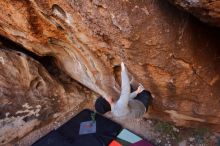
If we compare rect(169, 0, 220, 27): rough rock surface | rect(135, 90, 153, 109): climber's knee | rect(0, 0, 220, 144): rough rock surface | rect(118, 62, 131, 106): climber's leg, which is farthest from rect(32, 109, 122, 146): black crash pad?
rect(169, 0, 220, 27): rough rock surface

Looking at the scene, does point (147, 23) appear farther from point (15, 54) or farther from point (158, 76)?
point (15, 54)

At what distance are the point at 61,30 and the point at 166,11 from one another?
659mm

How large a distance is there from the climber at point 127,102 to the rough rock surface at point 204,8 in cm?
45

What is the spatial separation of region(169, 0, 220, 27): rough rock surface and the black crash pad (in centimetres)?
132

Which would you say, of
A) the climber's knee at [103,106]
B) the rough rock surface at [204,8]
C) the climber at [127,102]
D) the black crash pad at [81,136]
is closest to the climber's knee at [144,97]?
the climber at [127,102]

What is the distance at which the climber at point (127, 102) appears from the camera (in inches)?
66.7

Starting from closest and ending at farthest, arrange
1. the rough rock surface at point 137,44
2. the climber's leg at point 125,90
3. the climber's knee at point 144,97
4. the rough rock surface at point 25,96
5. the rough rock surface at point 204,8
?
1. the rough rock surface at point 204,8
2. the rough rock surface at point 137,44
3. the climber's leg at point 125,90
4. the climber's knee at point 144,97
5. the rough rock surface at point 25,96

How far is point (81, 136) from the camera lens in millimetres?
2498

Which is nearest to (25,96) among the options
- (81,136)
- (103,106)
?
(81,136)

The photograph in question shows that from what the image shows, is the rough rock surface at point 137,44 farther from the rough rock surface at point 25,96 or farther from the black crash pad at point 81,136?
the black crash pad at point 81,136

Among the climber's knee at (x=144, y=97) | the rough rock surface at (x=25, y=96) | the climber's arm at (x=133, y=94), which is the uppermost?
the climber's arm at (x=133, y=94)

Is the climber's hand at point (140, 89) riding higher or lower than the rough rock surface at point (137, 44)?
lower

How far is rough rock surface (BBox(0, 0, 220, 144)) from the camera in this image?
1553 millimetres

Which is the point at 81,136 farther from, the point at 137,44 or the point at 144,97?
the point at 137,44
